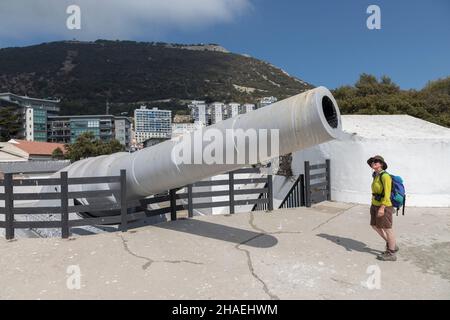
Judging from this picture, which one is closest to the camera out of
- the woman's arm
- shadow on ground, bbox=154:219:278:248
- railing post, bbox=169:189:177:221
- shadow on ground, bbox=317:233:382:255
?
the woman's arm

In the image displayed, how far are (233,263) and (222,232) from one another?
1799 mm

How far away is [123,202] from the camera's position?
6969 mm

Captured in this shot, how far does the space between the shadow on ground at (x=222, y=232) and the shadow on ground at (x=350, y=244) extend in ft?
3.28

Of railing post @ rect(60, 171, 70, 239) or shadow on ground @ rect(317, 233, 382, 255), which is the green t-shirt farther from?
railing post @ rect(60, 171, 70, 239)

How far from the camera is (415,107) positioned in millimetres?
23531

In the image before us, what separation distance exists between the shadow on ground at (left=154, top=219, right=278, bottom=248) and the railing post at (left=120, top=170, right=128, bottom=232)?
0.71 metres

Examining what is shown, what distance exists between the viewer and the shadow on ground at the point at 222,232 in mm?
6294

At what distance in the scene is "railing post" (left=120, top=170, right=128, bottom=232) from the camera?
22.3 feet

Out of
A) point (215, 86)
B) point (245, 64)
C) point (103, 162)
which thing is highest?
point (245, 64)

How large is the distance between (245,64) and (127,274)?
174 metres

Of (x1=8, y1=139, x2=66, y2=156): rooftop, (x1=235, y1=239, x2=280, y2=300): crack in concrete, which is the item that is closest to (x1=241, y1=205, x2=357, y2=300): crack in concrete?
(x1=235, y1=239, x2=280, y2=300): crack in concrete
